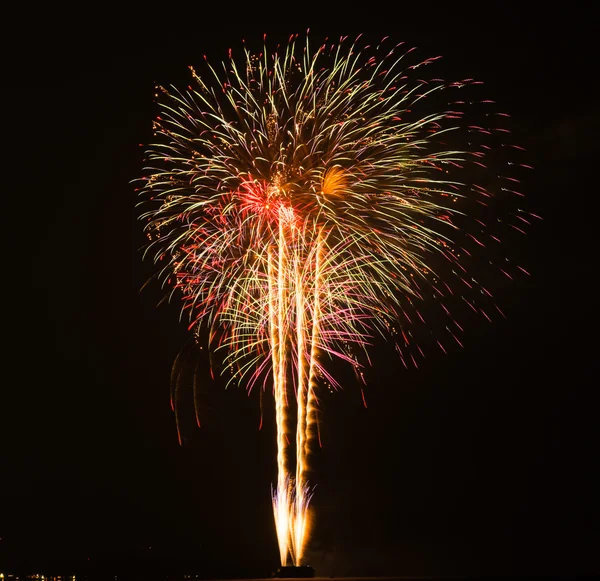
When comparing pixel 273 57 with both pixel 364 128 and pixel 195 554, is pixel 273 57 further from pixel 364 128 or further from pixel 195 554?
pixel 195 554

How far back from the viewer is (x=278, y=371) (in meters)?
22.8

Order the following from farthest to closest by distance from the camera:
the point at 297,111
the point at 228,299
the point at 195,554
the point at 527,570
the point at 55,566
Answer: the point at 55,566, the point at 195,554, the point at 527,570, the point at 228,299, the point at 297,111

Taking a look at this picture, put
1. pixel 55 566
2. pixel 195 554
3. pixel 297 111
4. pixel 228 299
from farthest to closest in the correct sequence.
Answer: pixel 55 566 → pixel 195 554 → pixel 228 299 → pixel 297 111

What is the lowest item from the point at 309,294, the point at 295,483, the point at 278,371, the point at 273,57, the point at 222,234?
the point at 295,483

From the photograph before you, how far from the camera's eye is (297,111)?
22.0m

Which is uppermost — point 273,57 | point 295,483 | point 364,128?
point 273,57

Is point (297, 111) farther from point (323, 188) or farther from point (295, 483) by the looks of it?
point (295, 483)

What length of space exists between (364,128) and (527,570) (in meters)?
36.9

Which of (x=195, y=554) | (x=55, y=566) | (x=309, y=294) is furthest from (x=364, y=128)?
(x=55, y=566)

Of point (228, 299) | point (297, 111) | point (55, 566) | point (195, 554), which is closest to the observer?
point (297, 111)

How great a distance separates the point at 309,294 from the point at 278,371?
2319mm

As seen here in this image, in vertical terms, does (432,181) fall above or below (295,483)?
above

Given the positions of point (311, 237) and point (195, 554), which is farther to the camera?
point (195, 554)

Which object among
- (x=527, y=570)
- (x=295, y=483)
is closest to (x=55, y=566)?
(x=527, y=570)
